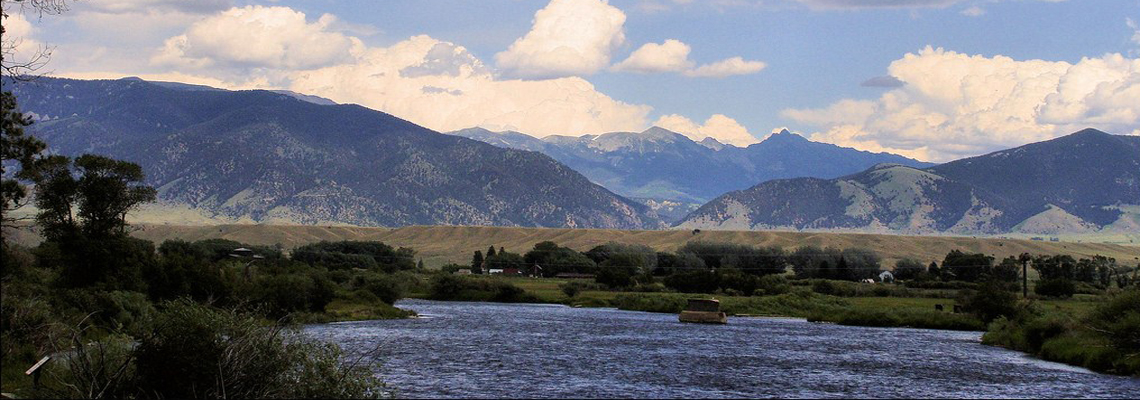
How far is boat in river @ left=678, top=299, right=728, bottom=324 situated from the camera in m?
114

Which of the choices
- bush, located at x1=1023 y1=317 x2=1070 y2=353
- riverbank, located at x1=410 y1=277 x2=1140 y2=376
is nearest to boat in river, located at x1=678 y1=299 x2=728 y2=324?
riverbank, located at x1=410 y1=277 x2=1140 y2=376

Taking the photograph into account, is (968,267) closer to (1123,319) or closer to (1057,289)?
(1057,289)

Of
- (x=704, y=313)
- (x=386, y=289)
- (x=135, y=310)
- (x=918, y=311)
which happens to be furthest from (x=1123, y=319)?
(x=386, y=289)

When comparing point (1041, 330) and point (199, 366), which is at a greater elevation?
point (1041, 330)

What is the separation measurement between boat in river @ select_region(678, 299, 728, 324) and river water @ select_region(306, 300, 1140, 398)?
486 cm

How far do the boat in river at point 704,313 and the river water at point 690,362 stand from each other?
15.9ft

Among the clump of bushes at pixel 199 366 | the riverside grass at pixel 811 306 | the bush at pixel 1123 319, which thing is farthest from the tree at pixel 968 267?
the clump of bushes at pixel 199 366

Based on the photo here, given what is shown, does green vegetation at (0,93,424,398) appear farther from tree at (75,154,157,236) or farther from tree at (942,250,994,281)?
tree at (942,250,994,281)

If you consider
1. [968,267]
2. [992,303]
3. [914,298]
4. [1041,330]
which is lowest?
[1041,330]

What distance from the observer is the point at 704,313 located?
11500 cm

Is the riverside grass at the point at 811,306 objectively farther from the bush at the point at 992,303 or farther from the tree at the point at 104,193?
the tree at the point at 104,193

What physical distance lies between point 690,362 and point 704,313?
44734 mm

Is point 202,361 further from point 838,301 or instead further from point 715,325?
point 838,301

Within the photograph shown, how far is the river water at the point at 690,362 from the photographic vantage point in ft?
184
